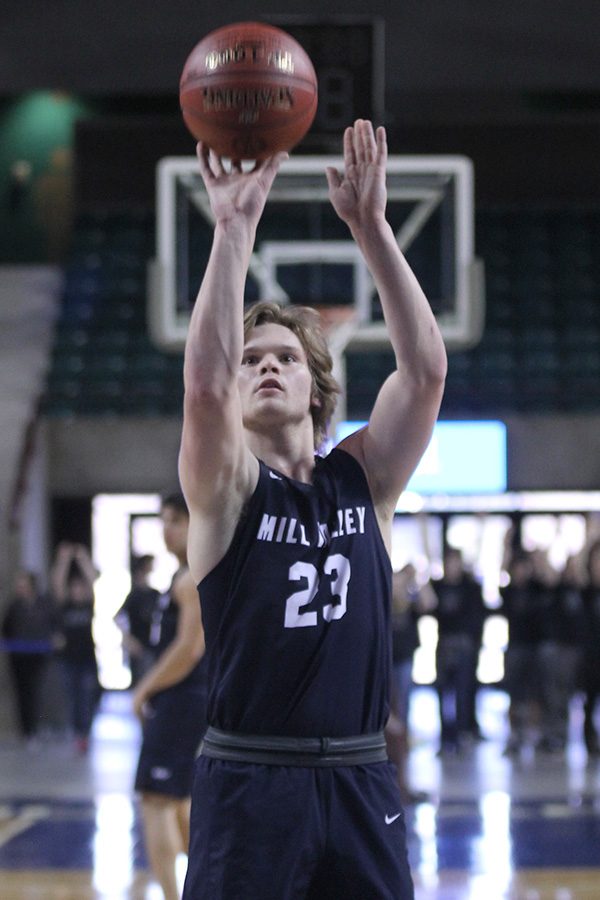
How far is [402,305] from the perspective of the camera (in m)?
2.61

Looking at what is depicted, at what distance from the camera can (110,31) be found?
1455 centimetres

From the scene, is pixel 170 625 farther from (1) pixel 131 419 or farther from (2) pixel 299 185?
(1) pixel 131 419

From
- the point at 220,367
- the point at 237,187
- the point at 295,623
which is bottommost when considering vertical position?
the point at 295,623

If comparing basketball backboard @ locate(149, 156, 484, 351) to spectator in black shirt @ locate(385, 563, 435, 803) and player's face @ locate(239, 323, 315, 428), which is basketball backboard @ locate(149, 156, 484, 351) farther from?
player's face @ locate(239, 323, 315, 428)

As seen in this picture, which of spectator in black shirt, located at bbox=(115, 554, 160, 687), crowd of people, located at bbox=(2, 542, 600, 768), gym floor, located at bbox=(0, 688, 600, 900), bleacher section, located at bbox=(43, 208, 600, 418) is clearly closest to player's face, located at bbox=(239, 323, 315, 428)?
gym floor, located at bbox=(0, 688, 600, 900)

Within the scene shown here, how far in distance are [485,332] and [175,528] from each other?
1160 centimetres

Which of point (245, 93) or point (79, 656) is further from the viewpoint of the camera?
point (79, 656)

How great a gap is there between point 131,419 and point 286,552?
455 inches

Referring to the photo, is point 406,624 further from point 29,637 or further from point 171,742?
point 171,742

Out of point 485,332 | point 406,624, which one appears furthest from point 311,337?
point 485,332

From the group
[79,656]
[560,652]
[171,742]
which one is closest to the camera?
[171,742]

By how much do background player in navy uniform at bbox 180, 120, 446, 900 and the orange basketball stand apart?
0.23 metres

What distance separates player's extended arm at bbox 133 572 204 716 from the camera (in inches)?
200

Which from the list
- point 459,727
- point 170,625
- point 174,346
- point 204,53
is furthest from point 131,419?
point 204,53
